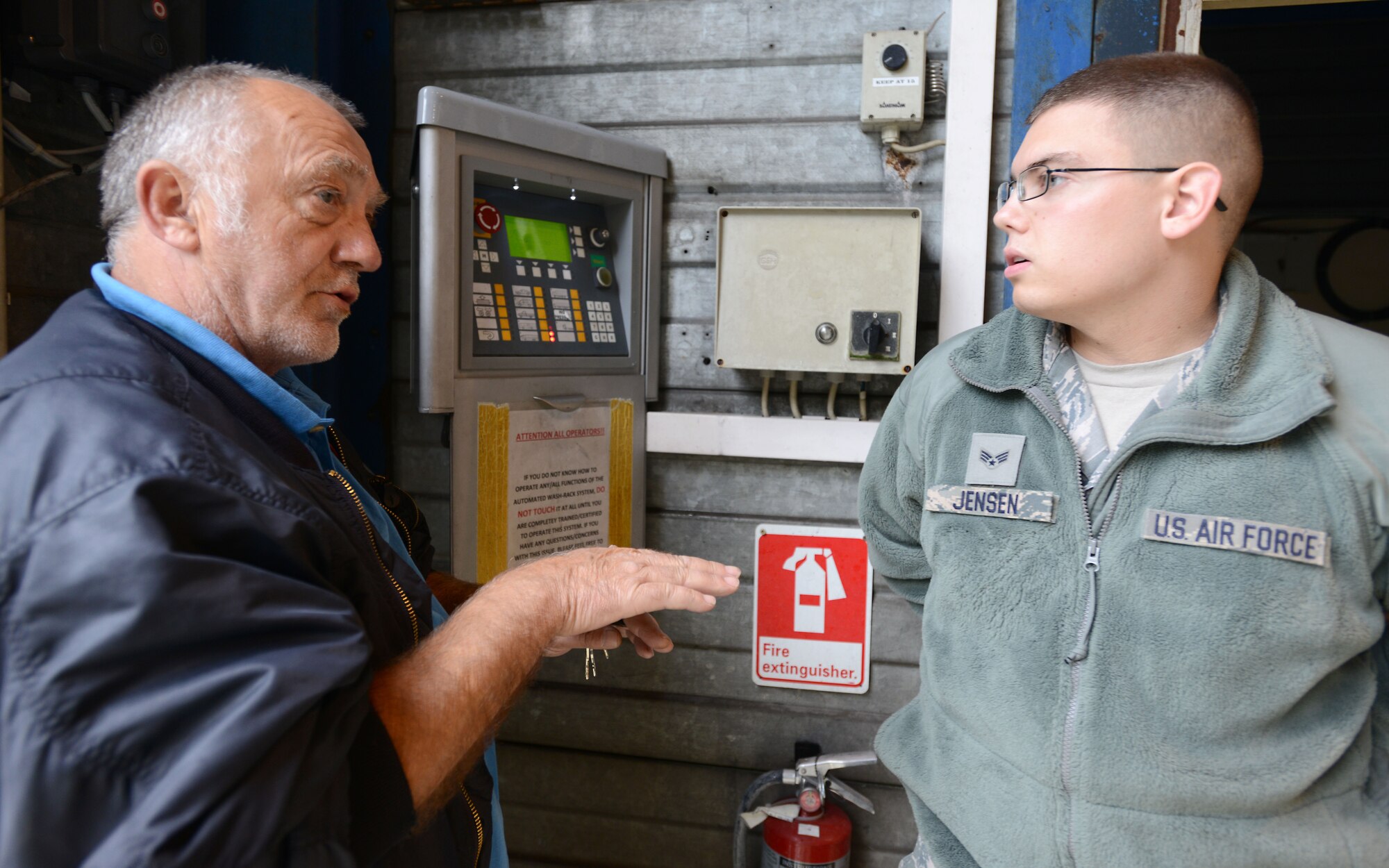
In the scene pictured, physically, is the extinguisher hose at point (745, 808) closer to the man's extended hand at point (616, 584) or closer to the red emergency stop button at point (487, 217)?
the man's extended hand at point (616, 584)

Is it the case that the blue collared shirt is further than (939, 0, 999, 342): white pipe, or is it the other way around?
(939, 0, 999, 342): white pipe

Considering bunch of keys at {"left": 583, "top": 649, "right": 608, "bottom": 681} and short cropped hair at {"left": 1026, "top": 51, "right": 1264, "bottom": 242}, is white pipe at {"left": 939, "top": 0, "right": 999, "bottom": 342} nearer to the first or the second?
short cropped hair at {"left": 1026, "top": 51, "right": 1264, "bottom": 242}

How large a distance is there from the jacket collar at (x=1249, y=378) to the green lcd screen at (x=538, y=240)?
1110 millimetres

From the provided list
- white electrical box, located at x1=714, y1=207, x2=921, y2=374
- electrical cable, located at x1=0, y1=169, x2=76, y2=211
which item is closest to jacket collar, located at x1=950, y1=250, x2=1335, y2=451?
white electrical box, located at x1=714, y1=207, x2=921, y2=374

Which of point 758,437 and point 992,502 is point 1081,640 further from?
point 758,437

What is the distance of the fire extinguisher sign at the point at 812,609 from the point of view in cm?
204

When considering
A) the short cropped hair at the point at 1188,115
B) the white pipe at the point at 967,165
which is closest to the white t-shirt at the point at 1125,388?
the short cropped hair at the point at 1188,115

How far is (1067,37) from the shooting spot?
1.82 meters

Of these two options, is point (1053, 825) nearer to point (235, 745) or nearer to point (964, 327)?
point (235, 745)

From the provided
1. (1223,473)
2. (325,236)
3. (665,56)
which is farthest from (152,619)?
(665,56)

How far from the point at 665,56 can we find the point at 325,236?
1.18 m

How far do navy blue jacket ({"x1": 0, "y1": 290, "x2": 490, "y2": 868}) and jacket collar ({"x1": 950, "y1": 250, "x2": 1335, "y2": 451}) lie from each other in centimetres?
94

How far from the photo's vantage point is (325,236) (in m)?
1.14

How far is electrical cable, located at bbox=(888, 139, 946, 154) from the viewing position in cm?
191
